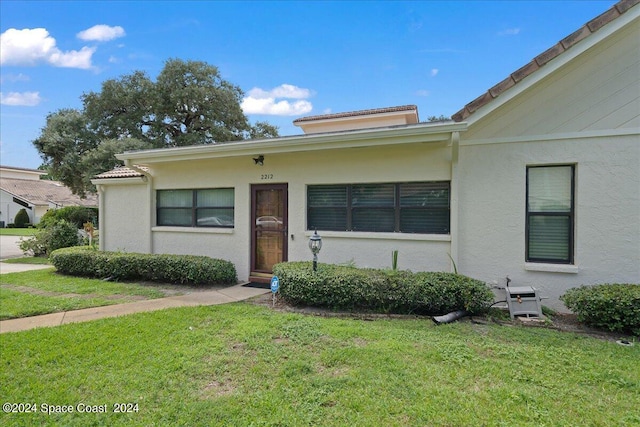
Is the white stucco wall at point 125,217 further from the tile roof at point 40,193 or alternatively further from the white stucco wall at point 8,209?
the white stucco wall at point 8,209

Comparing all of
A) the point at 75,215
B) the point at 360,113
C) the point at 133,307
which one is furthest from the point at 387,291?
the point at 75,215

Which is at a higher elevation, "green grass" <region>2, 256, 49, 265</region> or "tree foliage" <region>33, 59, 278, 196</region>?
"tree foliage" <region>33, 59, 278, 196</region>

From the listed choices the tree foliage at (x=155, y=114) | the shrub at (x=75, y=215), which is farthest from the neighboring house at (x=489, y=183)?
the tree foliage at (x=155, y=114)

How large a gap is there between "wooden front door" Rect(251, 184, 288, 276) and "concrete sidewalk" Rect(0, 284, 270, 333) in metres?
0.88

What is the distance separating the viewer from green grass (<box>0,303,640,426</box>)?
276 centimetres

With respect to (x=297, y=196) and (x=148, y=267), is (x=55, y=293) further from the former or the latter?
(x=297, y=196)

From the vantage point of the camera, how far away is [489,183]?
20.0 feet

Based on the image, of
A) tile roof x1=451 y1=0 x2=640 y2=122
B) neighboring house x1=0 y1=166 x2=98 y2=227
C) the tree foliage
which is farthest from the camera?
neighboring house x1=0 y1=166 x2=98 y2=227

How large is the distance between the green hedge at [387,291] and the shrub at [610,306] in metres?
1.20

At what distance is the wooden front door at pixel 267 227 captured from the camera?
796 cm

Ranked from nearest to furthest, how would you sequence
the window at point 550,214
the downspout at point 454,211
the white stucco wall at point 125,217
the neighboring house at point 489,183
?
the neighboring house at point 489,183
the window at point 550,214
the downspout at point 454,211
the white stucco wall at point 125,217

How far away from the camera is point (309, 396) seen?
301 centimetres

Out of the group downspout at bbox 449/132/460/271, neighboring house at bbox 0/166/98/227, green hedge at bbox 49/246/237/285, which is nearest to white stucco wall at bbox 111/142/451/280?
downspout at bbox 449/132/460/271

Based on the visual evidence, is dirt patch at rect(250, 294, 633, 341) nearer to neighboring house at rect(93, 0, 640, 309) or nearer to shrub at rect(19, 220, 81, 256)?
neighboring house at rect(93, 0, 640, 309)
